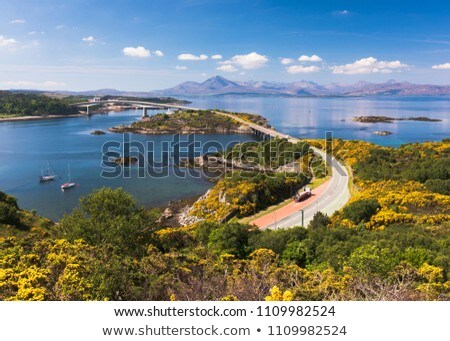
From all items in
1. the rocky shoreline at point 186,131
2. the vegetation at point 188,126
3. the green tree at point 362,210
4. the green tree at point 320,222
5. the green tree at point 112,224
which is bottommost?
the green tree at point 320,222

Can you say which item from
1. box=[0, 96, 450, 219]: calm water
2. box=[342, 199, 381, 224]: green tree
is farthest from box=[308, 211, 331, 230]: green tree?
box=[0, 96, 450, 219]: calm water

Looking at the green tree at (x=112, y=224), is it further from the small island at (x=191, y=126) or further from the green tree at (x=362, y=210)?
the small island at (x=191, y=126)

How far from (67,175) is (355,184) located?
1234 inches

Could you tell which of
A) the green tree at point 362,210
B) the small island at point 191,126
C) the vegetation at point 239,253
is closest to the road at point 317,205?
the vegetation at point 239,253

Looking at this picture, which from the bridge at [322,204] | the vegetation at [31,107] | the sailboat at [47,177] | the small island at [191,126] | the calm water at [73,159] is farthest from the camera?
the vegetation at [31,107]

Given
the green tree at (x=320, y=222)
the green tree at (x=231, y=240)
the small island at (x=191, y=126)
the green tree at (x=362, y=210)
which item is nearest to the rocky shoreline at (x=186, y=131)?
the small island at (x=191, y=126)

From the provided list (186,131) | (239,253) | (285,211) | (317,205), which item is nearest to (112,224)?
(239,253)

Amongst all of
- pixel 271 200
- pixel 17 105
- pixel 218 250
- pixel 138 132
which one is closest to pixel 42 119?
pixel 17 105

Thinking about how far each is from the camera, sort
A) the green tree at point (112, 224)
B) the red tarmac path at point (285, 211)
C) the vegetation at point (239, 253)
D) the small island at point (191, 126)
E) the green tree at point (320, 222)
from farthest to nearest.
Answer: the small island at point (191, 126) → the red tarmac path at point (285, 211) → the green tree at point (320, 222) → the green tree at point (112, 224) → the vegetation at point (239, 253)

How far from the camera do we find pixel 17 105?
106 metres

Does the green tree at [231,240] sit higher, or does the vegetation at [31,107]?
the vegetation at [31,107]

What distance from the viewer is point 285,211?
24516 millimetres

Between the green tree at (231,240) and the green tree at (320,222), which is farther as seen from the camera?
the green tree at (320,222)

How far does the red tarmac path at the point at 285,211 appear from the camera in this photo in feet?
74.0
